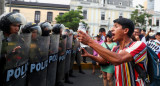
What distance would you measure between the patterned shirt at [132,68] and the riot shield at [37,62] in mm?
1455

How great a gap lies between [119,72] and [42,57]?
1558mm

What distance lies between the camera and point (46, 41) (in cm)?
320

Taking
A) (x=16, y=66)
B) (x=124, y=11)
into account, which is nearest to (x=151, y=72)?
(x=16, y=66)

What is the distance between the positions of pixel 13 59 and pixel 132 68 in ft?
4.62

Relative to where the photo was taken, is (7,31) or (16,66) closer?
(16,66)

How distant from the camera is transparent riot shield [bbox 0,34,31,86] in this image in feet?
6.24

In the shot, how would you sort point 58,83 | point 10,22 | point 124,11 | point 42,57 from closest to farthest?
point 10,22, point 42,57, point 58,83, point 124,11

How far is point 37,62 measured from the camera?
2.90 m

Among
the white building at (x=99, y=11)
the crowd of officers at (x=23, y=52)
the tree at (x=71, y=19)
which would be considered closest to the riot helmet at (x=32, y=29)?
the crowd of officers at (x=23, y=52)

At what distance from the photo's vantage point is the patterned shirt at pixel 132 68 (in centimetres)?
185

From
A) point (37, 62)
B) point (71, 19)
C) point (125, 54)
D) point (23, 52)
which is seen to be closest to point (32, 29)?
point (37, 62)

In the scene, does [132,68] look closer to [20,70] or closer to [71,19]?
[20,70]

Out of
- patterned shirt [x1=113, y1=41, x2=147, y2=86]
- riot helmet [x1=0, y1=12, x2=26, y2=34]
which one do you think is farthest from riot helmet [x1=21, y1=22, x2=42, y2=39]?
patterned shirt [x1=113, y1=41, x2=147, y2=86]

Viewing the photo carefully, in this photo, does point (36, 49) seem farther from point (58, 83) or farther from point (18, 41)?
point (58, 83)
